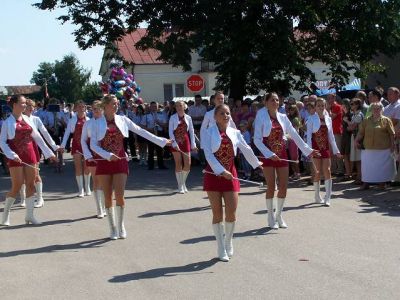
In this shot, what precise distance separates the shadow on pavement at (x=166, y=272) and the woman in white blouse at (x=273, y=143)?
2.32 meters

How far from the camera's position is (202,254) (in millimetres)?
8203

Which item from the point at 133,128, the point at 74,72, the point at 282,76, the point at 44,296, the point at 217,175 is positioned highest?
the point at 74,72

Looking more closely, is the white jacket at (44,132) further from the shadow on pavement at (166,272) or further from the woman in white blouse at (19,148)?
the shadow on pavement at (166,272)

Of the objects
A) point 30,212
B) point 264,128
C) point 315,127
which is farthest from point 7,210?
point 315,127

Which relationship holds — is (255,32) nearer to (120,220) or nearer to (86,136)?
(86,136)

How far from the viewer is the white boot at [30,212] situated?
1084cm

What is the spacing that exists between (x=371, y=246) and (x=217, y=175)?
222cm

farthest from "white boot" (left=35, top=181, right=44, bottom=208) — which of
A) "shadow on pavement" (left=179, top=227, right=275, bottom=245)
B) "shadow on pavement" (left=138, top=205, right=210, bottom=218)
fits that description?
"shadow on pavement" (left=179, top=227, right=275, bottom=245)

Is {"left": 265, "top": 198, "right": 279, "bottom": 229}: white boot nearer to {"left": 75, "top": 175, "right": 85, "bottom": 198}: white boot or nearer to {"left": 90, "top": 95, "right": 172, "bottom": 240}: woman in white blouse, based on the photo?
{"left": 90, "top": 95, "right": 172, "bottom": 240}: woman in white blouse

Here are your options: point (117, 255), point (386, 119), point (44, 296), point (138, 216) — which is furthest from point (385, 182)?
point (44, 296)

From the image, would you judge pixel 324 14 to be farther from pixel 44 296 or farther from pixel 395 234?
pixel 44 296

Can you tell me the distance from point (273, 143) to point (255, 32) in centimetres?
1117

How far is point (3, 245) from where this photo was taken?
9.23 meters

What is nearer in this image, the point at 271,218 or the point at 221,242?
the point at 221,242
